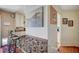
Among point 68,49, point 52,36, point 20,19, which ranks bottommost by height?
point 68,49

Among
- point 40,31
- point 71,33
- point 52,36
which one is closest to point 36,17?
point 40,31

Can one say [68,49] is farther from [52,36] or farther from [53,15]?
[53,15]

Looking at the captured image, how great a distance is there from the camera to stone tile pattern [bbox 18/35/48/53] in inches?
67.2

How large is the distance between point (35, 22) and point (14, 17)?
0.26 metres

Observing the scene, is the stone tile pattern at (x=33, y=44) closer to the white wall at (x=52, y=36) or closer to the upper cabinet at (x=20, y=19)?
the white wall at (x=52, y=36)

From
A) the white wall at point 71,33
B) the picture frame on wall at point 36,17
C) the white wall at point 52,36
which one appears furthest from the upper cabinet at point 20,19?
the white wall at point 71,33

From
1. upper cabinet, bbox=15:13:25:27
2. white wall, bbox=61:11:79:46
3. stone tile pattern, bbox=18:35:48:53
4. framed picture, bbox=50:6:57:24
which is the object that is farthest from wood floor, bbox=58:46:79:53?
upper cabinet, bbox=15:13:25:27

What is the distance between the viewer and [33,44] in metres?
1.72

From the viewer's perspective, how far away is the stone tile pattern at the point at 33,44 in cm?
171

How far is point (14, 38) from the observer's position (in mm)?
1698

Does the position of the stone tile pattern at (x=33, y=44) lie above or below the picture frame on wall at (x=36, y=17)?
below

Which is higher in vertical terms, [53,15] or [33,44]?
[53,15]

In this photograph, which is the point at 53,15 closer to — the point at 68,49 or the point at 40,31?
the point at 40,31
